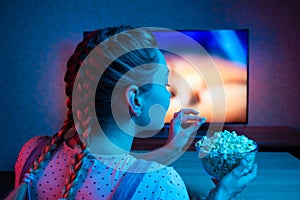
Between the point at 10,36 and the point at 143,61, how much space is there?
2322mm

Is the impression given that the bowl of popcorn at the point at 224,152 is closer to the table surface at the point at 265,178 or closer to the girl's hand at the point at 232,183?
the girl's hand at the point at 232,183

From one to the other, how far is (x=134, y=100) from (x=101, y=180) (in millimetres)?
180

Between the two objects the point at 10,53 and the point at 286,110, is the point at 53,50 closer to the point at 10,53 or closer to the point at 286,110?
the point at 10,53

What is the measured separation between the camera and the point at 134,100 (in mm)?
636

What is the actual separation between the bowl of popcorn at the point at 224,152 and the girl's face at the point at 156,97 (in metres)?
0.21

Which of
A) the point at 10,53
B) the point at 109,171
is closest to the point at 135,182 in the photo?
the point at 109,171

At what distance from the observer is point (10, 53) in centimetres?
257

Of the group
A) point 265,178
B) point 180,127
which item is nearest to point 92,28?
point 180,127

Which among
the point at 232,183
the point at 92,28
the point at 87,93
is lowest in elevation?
the point at 232,183

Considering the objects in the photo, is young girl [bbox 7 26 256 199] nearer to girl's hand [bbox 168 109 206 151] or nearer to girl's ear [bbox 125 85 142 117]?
girl's ear [bbox 125 85 142 117]

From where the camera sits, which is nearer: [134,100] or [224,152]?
[134,100]

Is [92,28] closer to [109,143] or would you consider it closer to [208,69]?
[208,69]

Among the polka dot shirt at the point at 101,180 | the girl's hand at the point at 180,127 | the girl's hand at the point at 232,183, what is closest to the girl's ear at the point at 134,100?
the polka dot shirt at the point at 101,180

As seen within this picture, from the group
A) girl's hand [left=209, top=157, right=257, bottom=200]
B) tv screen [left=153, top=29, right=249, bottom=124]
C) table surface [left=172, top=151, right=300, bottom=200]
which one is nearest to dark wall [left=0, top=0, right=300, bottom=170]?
tv screen [left=153, top=29, right=249, bottom=124]
